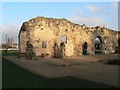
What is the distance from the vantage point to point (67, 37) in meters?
28.0

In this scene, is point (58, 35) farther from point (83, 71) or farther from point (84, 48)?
point (83, 71)

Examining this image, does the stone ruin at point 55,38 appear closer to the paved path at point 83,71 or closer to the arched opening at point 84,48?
the arched opening at point 84,48

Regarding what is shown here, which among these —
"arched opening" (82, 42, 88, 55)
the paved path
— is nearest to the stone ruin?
"arched opening" (82, 42, 88, 55)

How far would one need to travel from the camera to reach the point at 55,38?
26906 millimetres

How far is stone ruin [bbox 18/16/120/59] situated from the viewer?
25.5m

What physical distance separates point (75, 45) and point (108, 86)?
19536 millimetres

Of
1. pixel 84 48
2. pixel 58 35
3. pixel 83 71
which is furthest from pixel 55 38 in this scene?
pixel 83 71

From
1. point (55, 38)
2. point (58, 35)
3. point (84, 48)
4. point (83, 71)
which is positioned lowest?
point (83, 71)

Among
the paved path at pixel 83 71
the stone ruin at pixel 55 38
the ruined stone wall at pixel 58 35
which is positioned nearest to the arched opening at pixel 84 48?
the stone ruin at pixel 55 38

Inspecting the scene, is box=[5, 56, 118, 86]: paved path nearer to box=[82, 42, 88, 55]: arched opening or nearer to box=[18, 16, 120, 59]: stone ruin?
box=[18, 16, 120, 59]: stone ruin

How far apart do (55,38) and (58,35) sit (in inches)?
22.7

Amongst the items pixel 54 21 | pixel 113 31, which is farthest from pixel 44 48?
pixel 113 31

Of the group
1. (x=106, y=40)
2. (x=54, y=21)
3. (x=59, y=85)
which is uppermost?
(x=54, y=21)

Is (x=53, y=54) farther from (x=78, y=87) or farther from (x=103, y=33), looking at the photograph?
(x=78, y=87)
